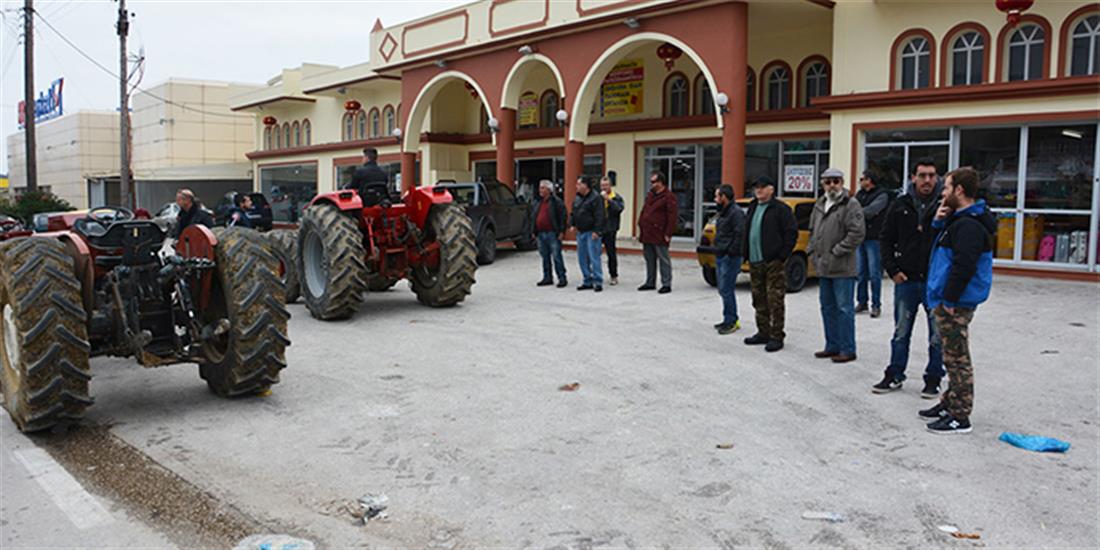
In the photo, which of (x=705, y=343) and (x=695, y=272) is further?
(x=695, y=272)

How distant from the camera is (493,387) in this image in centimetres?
704

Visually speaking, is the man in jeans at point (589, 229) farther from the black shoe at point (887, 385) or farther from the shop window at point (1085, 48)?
the shop window at point (1085, 48)

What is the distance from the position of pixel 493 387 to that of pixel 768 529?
3287mm

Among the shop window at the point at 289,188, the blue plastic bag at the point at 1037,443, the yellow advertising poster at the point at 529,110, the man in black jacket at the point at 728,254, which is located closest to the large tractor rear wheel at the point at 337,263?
the man in black jacket at the point at 728,254

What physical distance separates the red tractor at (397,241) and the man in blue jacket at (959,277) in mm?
6337

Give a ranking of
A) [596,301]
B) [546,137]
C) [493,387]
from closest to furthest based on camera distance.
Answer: [493,387], [596,301], [546,137]

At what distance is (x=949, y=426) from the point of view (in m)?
5.78

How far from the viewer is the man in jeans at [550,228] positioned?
43.9 feet

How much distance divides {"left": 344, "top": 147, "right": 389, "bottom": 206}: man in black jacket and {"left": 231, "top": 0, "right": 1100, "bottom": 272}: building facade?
7696 mm

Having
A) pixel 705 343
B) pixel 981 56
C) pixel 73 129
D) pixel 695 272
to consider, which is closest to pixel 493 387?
pixel 705 343

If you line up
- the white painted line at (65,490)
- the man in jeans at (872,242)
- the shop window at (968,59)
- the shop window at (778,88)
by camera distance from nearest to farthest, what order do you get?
the white painted line at (65,490)
the man in jeans at (872,242)
the shop window at (968,59)
the shop window at (778,88)

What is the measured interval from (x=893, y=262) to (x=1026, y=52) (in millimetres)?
9607

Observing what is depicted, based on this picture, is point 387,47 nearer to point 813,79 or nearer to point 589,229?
point 813,79

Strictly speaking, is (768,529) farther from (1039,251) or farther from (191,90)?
(191,90)
